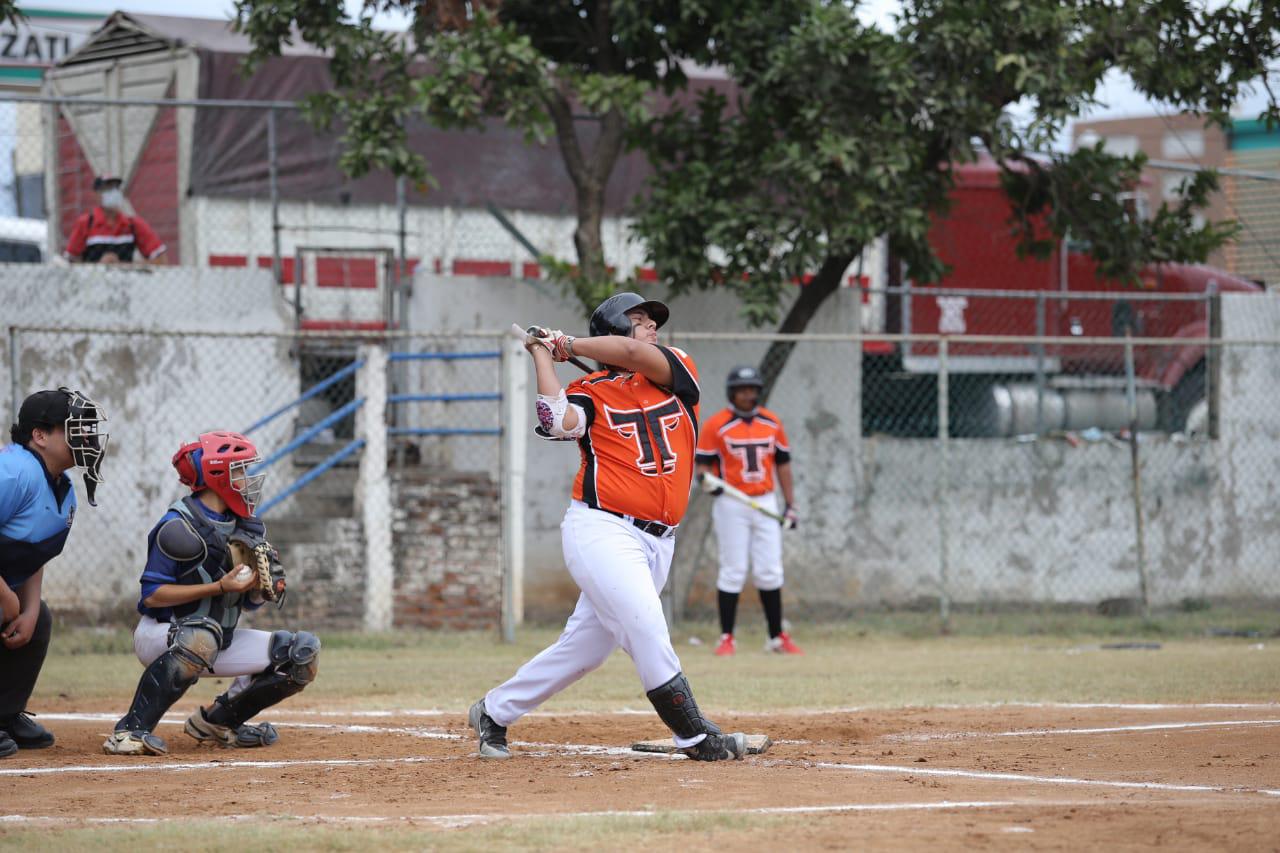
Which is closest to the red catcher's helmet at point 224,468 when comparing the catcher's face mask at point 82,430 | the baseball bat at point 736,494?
the catcher's face mask at point 82,430

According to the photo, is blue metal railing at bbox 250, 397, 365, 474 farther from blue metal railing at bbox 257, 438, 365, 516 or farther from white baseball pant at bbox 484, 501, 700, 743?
white baseball pant at bbox 484, 501, 700, 743

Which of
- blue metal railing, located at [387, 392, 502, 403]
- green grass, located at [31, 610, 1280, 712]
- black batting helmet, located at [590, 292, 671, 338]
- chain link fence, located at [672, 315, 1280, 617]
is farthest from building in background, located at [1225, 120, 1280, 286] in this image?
black batting helmet, located at [590, 292, 671, 338]

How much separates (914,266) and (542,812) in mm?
10900

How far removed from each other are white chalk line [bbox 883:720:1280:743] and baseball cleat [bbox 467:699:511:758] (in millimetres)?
1905

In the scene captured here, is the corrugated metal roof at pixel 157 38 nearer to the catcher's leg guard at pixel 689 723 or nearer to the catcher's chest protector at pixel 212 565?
the catcher's chest protector at pixel 212 565

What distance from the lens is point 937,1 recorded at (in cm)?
1414

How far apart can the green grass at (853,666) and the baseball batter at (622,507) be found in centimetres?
231

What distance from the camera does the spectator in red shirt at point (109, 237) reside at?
51.0 feet

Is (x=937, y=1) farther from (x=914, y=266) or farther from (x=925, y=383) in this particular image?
(x=925, y=383)

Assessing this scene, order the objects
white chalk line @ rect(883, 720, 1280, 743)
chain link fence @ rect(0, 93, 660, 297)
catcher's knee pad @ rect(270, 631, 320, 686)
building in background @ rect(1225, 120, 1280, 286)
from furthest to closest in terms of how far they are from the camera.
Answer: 1. building in background @ rect(1225, 120, 1280, 286)
2. chain link fence @ rect(0, 93, 660, 297)
3. white chalk line @ rect(883, 720, 1280, 743)
4. catcher's knee pad @ rect(270, 631, 320, 686)

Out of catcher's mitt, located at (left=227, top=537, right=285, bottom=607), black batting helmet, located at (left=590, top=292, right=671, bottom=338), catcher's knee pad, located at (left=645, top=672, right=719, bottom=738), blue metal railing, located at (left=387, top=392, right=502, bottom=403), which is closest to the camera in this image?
catcher's knee pad, located at (left=645, top=672, right=719, bottom=738)

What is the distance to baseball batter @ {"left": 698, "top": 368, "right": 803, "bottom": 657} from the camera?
12797mm

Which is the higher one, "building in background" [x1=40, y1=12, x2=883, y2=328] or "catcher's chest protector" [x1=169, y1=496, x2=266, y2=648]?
"building in background" [x1=40, y1=12, x2=883, y2=328]

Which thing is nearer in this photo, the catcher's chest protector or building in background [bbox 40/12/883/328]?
the catcher's chest protector
